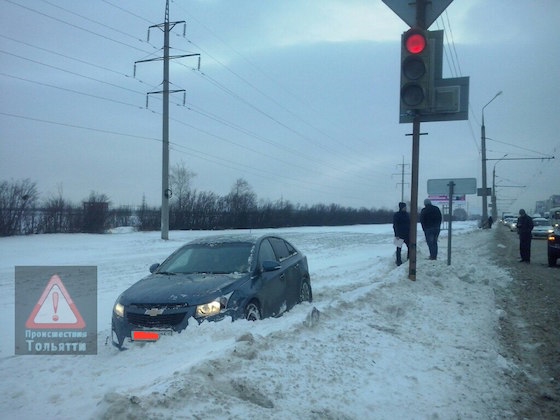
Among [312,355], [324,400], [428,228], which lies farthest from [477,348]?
[428,228]

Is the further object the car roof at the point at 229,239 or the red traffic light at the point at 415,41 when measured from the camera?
the red traffic light at the point at 415,41

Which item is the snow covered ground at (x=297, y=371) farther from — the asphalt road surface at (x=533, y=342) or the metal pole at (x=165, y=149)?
the metal pole at (x=165, y=149)

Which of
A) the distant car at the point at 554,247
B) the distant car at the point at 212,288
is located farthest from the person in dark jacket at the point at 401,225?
the distant car at the point at 212,288

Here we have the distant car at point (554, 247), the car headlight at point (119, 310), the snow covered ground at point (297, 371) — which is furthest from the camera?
the distant car at point (554, 247)

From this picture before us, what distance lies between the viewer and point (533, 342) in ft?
22.6

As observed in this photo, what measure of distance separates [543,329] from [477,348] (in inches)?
84.0

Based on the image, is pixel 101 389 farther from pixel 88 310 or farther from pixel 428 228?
pixel 428 228

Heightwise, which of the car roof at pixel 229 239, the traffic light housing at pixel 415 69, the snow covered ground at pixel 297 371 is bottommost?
the snow covered ground at pixel 297 371

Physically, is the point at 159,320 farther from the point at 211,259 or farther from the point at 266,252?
the point at 266,252

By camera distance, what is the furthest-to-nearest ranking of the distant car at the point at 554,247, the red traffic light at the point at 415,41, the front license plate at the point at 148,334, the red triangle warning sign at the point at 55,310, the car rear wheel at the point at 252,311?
Answer: 1. the distant car at the point at 554,247
2. the red traffic light at the point at 415,41
3. the car rear wheel at the point at 252,311
4. the front license plate at the point at 148,334
5. the red triangle warning sign at the point at 55,310

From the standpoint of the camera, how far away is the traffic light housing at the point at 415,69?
29.9 ft

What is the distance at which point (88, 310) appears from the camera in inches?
225

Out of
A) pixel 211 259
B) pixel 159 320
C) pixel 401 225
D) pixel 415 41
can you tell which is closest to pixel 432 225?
pixel 401 225

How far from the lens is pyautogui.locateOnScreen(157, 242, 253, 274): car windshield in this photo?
743 centimetres
